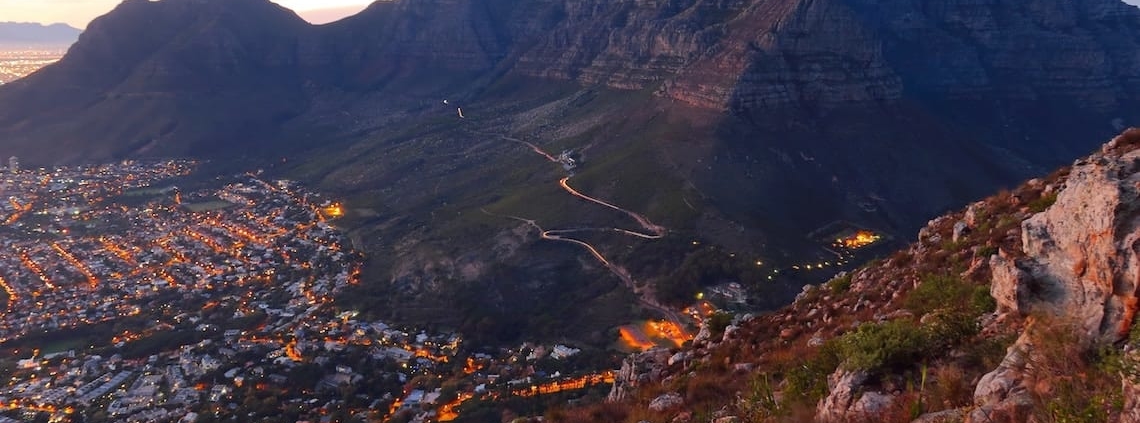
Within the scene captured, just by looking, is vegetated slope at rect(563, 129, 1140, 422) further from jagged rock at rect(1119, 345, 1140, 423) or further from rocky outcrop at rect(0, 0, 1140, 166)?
rocky outcrop at rect(0, 0, 1140, 166)

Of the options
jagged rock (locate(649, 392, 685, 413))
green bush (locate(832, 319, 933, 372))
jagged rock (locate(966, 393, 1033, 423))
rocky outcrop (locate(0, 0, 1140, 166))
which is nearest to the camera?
jagged rock (locate(966, 393, 1033, 423))

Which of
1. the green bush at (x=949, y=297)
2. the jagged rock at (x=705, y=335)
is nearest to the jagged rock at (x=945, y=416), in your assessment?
the green bush at (x=949, y=297)

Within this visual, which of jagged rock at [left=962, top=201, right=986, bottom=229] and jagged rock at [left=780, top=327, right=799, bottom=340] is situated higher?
jagged rock at [left=962, top=201, right=986, bottom=229]

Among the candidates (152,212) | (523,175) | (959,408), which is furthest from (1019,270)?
(152,212)

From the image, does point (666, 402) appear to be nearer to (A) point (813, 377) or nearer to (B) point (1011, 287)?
(A) point (813, 377)

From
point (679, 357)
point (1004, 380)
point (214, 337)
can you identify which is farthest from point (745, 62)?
point (1004, 380)

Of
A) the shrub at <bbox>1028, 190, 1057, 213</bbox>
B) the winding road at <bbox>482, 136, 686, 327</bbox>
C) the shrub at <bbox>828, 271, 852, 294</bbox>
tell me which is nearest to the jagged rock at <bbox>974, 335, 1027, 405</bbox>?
the shrub at <bbox>1028, 190, 1057, 213</bbox>

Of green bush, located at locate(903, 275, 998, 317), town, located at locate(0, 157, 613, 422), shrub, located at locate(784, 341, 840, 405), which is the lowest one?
town, located at locate(0, 157, 613, 422)

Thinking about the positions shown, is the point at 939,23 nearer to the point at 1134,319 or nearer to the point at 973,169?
the point at 973,169
